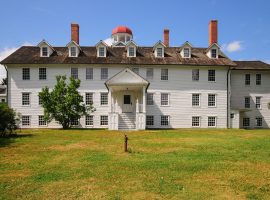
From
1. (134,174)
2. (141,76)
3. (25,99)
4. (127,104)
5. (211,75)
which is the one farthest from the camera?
(211,75)

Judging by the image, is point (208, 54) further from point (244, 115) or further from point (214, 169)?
point (214, 169)

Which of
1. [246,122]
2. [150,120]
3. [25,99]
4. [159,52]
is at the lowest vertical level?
[246,122]

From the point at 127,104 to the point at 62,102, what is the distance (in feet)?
25.5

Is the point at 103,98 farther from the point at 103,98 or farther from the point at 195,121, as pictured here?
the point at 195,121

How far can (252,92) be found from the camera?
37.6 metres

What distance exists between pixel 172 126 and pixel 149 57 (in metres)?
9.51

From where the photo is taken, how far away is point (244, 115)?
3734 cm

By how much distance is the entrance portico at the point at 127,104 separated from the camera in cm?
2906

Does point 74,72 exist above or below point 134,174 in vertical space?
above

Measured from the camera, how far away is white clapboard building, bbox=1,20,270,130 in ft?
109

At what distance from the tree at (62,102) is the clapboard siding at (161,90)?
353 cm

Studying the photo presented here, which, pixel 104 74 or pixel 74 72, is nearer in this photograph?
pixel 74 72

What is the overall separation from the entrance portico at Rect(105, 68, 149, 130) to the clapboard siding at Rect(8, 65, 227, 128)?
255 cm

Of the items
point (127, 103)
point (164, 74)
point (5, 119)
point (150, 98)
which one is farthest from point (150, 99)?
point (5, 119)
